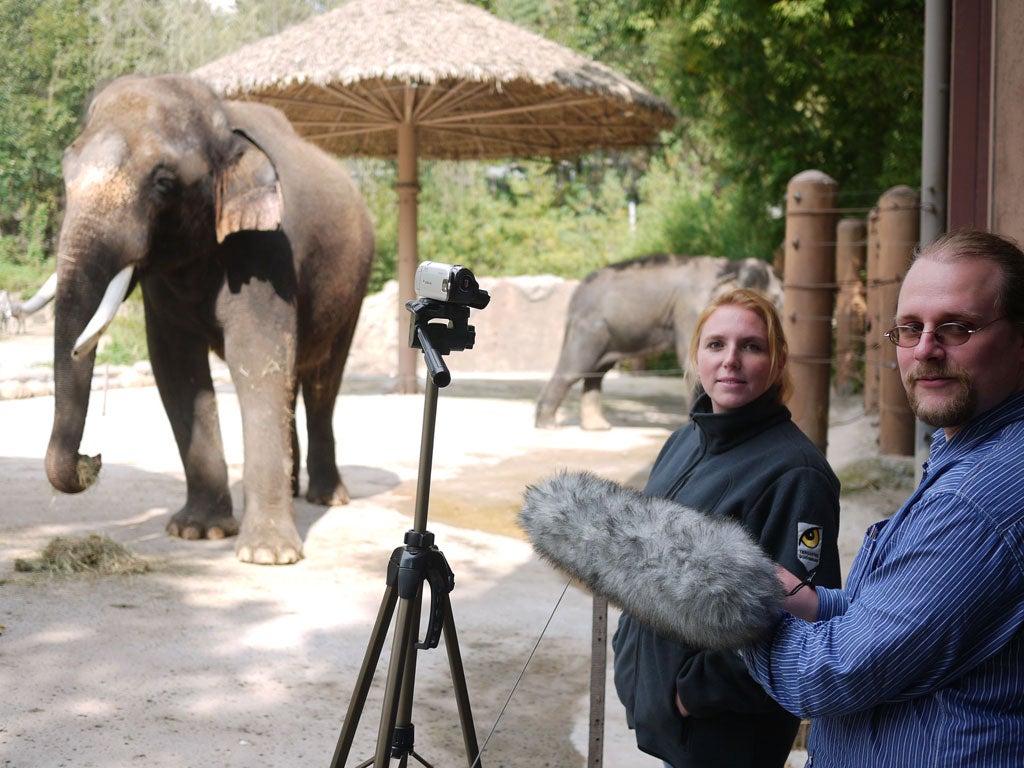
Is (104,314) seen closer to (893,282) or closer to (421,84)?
(893,282)

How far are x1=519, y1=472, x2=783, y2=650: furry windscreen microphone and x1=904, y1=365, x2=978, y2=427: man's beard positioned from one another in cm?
24

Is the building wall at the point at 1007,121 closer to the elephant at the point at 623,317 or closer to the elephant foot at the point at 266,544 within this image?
the elephant foot at the point at 266,544

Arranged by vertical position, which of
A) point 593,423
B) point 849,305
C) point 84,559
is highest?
point 849,305

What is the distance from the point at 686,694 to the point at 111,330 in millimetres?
12842

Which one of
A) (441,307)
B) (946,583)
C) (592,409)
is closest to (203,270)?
(441,307)

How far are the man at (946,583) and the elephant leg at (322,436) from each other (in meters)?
4.95

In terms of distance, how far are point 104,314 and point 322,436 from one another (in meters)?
2.00

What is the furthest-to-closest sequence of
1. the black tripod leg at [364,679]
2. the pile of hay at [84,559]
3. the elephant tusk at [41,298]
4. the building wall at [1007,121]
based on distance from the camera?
the elephant tusk at [41,298], the pile of hay at [84,559], the building wall at [1007,121], the black tripod leg at [364,679]

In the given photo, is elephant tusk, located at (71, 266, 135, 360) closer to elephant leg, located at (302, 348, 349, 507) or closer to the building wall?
elephant leg, located at (302, 348, 349, 507)

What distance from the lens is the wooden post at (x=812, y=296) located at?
5031 mm

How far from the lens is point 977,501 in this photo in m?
1.15

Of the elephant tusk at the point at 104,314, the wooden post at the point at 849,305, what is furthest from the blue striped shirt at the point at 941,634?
the wooden post at the point at 849,305

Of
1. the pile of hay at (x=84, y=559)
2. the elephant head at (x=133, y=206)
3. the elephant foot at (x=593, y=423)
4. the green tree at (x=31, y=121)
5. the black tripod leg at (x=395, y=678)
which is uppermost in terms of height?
the green tree at (x=31, y=121)

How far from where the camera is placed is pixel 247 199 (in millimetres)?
4719
